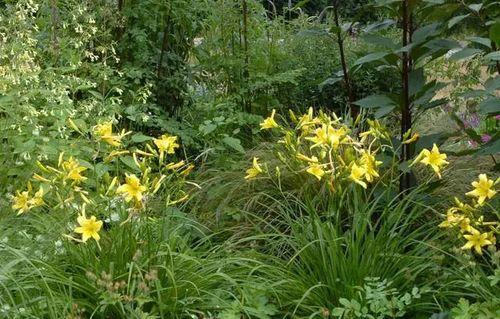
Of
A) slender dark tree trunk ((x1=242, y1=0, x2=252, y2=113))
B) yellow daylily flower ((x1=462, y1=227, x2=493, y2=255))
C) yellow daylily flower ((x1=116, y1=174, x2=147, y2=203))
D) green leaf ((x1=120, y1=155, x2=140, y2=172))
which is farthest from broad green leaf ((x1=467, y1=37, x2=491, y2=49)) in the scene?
slender dark tree trunk ((x1=242, y1=0, x2=252, y2=113))

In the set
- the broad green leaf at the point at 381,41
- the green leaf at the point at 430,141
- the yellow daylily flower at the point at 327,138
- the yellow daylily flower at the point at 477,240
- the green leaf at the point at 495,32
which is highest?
the green leaf at the point at 495,32

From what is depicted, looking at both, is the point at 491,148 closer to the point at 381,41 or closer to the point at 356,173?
the point at 356,173

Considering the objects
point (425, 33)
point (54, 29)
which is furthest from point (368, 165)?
point (54, 29)

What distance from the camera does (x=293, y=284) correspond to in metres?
2.90

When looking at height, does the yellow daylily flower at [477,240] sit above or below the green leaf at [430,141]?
below

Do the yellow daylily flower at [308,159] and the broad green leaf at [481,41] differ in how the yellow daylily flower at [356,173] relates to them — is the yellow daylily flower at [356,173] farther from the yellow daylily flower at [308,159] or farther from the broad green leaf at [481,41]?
the broad green leaf at [481,41]

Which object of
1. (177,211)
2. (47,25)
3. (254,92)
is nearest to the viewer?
(177,211)

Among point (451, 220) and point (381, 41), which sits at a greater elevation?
point (381, 41)

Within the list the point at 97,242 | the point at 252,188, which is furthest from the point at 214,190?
the point at 97,242

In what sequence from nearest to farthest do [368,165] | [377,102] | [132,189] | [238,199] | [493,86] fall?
[132,189]
[493,86]
[368,165]
[377,102]
[238,199]

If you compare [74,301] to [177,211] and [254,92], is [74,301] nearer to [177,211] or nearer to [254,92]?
[177,211]

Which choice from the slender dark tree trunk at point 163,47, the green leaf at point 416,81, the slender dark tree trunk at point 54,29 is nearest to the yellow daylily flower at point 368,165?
the green leaf at point 416,81

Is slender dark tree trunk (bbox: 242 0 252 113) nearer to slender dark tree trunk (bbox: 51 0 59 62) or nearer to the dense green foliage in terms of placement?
the dense green foliage

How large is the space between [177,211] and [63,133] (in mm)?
826
